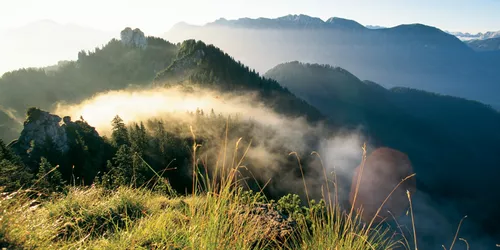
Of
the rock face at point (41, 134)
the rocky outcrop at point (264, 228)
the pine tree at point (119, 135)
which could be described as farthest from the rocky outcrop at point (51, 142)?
the rocky outcrop at point (264, 228)

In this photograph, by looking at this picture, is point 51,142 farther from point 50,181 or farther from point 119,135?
point 50,181

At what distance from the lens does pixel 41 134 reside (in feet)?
191

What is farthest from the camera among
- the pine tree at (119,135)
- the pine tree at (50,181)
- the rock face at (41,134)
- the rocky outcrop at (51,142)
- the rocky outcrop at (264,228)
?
the pine tree at (119,135)

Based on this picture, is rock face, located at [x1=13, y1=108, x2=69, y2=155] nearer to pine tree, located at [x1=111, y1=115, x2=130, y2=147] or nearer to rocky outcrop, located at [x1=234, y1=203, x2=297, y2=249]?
pine tree, located at [x1=111, y1=115, x2=130, y2=147]

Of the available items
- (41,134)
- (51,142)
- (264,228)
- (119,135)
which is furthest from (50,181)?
(119,135)

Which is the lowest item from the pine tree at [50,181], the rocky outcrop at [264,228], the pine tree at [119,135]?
the pine tree at [119,135]

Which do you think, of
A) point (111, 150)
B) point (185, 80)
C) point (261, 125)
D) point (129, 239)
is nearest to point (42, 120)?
point (111, 150)

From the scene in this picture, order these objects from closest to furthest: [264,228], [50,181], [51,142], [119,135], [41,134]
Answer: [264,228] < [50,181] < [41,134] < [51,142] < [119,135]

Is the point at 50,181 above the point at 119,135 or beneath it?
above

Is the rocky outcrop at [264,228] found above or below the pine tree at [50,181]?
above

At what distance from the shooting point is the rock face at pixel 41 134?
56.4 metres

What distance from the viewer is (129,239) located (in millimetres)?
3568

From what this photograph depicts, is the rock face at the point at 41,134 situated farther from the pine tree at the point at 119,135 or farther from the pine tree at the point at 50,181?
the pine tree at the point at 50,181

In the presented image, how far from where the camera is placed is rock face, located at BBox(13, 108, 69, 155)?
185 ft
